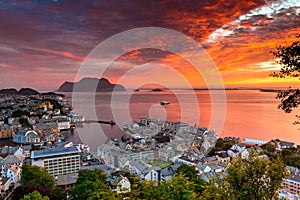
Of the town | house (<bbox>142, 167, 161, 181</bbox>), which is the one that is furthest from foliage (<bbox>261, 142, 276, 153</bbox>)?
house (<bbox>142, 167, 161, 181</bbox>)

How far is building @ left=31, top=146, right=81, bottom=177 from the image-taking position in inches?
317

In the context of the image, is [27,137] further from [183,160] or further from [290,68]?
[290,68]

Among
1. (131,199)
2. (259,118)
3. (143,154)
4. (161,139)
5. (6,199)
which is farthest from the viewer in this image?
(259,118)

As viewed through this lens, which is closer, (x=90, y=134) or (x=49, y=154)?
(x=49, y=154)

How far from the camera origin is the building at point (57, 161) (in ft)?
26.4

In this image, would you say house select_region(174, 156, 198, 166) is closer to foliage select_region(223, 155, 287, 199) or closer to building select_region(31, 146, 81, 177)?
building select_region(31, 146, 81, 177)

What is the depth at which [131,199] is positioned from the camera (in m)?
2.83

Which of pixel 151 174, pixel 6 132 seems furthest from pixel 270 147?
pixel 6 132

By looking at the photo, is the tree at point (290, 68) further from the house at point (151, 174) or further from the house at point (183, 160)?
the house at point (183, 160)

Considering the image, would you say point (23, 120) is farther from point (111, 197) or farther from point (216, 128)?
point (111, 197)

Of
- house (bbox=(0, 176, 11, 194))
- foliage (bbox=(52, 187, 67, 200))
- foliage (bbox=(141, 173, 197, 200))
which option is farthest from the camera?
house (bbox=(0, 176, 11, 194))

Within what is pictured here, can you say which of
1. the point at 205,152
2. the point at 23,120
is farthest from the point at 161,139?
the point at 23,120

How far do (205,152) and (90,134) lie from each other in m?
8.82

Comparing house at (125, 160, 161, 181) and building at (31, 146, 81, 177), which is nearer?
house at (125, 160, 161, 181)
